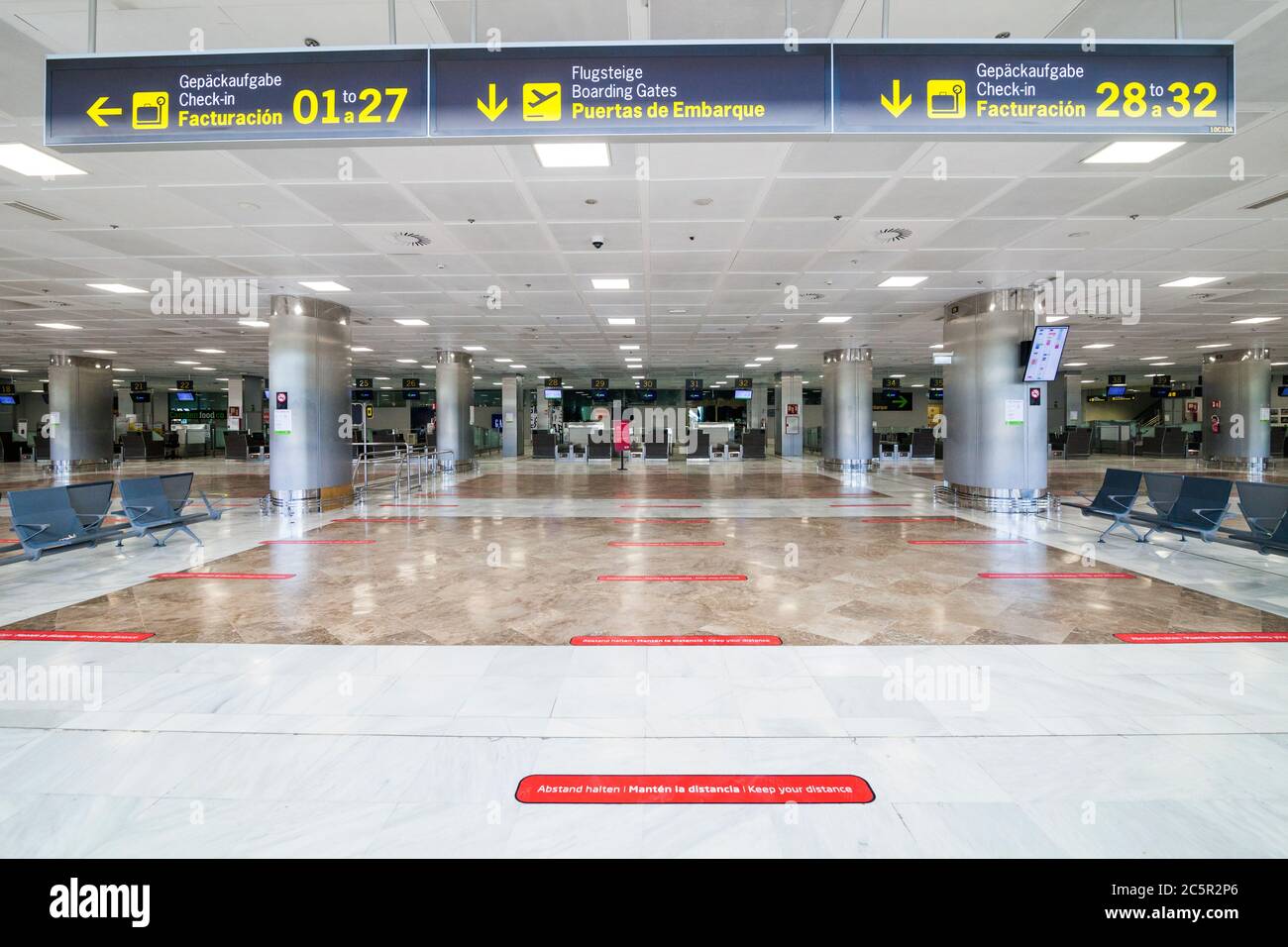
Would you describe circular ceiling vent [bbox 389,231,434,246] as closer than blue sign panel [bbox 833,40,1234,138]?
No

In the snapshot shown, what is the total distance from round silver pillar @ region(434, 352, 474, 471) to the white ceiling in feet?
26.5

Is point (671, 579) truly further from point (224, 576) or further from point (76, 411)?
point (76, 411)

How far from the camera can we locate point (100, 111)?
333cm

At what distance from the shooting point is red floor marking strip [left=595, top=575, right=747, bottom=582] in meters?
6.64

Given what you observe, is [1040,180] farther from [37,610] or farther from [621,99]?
[37,610]

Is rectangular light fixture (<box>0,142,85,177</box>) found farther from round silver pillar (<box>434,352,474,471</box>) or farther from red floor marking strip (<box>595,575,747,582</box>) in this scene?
round silver pillar (<box>434,352,474,471</box>)

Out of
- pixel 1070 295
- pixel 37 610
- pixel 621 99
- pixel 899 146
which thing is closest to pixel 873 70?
pixel 621 99

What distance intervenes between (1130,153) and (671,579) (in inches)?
231

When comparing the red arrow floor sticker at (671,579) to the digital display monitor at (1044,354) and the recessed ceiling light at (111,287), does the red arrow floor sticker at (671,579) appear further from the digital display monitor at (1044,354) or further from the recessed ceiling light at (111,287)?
the recessed ceiling light at (111,287)

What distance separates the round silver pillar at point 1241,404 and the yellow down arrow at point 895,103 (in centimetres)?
2456

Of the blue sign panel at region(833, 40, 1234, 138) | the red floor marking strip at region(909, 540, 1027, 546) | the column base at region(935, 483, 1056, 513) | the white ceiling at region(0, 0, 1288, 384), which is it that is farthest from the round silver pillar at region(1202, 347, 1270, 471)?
the blue sign panel at region(833, 40, 1234, 138)

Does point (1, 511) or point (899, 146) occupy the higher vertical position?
point (899, 146)
